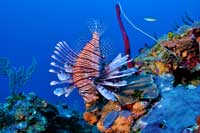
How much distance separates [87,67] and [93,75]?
0.12m

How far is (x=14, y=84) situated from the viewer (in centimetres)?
798

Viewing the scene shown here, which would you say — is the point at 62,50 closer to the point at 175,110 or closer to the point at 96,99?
the point at 96,99

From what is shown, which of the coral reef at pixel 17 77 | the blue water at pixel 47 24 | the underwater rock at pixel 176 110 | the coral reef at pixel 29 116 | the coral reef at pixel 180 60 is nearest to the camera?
the underwater rock at pixel 176 110

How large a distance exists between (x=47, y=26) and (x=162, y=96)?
90.1 metres

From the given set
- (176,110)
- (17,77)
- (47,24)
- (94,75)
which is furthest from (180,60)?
(47,24)

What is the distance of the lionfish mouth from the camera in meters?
3.90

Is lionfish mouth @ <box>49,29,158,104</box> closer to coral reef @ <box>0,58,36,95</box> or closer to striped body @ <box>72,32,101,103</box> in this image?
striped body @ <box>72,32,101,103</box>

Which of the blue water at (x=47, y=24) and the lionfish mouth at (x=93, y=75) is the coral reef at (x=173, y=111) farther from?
the blue water at (x=47, y=24)

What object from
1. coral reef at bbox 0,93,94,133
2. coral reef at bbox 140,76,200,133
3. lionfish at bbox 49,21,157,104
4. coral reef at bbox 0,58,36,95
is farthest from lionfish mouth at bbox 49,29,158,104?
coral reef at bbox 0,58,36,95

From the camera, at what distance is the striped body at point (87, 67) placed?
3922mm

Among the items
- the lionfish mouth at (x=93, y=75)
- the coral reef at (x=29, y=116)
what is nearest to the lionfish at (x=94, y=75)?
the lionfish mouth at (x=93, y=75)

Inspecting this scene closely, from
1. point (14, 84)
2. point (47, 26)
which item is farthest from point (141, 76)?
point (47, 26)

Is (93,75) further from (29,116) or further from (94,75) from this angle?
(29,116)

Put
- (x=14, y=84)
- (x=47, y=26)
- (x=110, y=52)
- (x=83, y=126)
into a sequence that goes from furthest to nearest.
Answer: (x=47, y=26) < (x=14, y=84) < (x=83, y=126) < (x=110, y=52)
